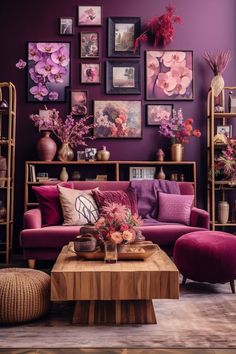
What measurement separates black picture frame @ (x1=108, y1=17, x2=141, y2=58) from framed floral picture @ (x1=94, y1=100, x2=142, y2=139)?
2.11ft

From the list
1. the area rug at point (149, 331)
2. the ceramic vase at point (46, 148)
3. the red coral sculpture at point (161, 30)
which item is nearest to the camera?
the area rug at point (149, 331)

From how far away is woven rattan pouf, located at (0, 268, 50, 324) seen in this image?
287cm

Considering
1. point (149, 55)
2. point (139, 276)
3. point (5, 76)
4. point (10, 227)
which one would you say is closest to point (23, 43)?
point (5, 76)

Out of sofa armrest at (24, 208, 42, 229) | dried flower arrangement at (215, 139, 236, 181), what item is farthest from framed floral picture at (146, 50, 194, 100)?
sofa armrest at (24, 208, 42, 229)

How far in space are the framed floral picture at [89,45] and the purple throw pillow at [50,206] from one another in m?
2.02

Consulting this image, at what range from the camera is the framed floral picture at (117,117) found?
5914mm

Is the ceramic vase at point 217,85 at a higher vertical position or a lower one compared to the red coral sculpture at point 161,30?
lower

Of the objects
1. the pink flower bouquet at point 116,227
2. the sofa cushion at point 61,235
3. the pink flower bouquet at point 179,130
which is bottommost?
the sofa cushion at point 61,235

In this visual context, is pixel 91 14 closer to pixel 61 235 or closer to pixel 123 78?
pixel 123 78

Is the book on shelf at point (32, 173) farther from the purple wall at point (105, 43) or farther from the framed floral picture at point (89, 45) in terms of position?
the framed floral picture at point (89, 45)

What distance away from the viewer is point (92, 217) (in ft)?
15.6

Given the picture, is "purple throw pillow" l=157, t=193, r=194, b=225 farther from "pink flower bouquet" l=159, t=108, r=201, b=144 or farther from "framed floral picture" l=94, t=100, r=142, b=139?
"framed floral picture" l=94, t=100, r=142, b=139

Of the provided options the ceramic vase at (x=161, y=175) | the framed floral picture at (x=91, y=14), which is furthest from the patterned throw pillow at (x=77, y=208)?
the framed floral picture at (x=91, y=14)

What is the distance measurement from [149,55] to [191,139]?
1228 mm
